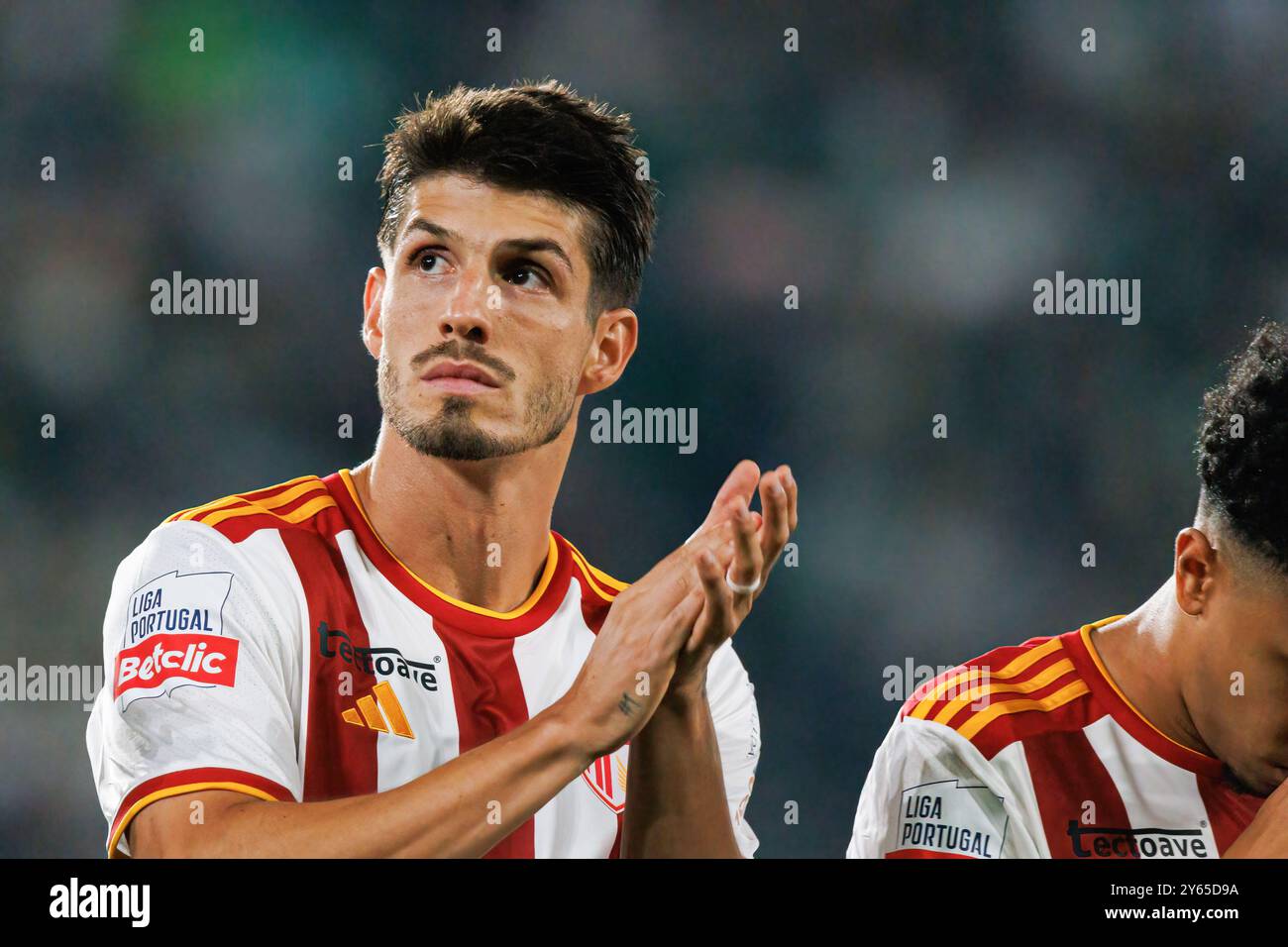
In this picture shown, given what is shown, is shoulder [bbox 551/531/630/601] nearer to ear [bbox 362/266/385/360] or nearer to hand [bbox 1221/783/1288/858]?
ear [bbox 362/266/385/360]

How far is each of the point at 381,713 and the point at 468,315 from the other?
844mm

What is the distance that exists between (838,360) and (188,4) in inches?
79.5

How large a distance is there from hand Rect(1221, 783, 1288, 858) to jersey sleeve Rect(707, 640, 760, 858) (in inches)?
39.7

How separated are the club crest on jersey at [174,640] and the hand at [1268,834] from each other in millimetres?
1963

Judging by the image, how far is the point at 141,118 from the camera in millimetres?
3684

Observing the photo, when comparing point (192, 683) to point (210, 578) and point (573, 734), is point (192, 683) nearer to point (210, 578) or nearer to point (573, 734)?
point (210, 578)

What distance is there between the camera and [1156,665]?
113 inches

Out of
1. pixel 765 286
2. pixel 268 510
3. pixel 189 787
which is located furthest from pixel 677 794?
pixel 765 286

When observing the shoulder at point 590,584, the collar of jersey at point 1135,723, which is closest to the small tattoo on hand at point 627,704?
the shoulder at point 590,584

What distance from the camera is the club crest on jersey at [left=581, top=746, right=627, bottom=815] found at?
2.93 m

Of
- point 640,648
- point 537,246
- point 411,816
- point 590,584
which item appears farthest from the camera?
point 590,584

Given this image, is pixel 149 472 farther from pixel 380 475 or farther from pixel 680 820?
pixel 680 820

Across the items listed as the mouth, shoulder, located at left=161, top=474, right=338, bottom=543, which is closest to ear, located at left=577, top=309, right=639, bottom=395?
the mouth

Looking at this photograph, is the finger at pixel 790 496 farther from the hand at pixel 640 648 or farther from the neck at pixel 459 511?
the neck at pixel 459 511
